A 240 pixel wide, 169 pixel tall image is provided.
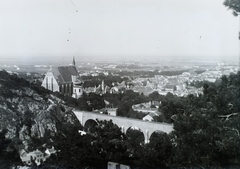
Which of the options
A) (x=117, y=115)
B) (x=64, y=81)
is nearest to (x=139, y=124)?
(x=117, y=115)

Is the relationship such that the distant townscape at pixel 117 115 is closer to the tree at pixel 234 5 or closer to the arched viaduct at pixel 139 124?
the arched viaduct at pixel 139 124

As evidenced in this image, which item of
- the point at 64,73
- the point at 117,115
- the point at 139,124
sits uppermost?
the point at 64,73

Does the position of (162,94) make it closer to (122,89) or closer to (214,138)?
(122,89)

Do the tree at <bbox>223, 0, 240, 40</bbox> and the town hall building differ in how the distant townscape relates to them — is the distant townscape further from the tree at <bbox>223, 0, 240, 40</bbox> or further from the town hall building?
the tree at <bbox>223, 0, 240, 40</bbox>

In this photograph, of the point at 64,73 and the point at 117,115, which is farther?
the point at 64,73

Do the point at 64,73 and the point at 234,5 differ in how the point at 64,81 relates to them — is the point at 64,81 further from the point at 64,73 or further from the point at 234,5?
the point at 234,5

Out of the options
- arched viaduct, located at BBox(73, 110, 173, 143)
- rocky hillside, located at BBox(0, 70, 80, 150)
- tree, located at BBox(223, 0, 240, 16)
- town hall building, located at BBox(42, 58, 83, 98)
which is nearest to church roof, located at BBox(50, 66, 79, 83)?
town hall building, located at BBox(42, 58, 83, 98)

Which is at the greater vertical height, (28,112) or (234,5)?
(234,5)

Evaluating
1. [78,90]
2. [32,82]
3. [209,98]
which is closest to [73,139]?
[209,98]
